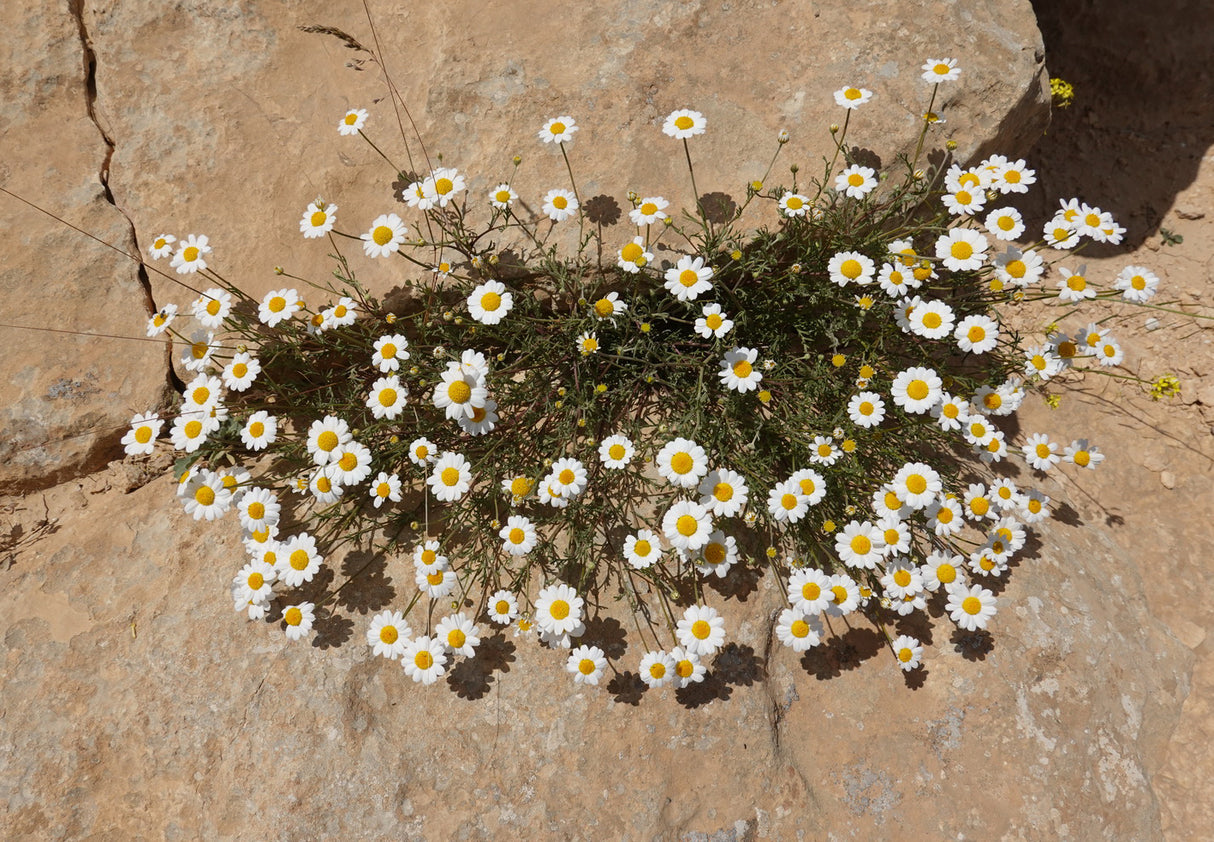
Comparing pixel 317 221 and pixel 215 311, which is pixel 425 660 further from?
pixel 317 221

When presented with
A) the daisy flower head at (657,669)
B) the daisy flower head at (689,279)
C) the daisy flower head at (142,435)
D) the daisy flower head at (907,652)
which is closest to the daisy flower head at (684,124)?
the daisy flower head at (689,279)

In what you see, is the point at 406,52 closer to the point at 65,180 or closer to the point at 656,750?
the point at 65,180

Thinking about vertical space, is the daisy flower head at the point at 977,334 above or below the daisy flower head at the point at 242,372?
above

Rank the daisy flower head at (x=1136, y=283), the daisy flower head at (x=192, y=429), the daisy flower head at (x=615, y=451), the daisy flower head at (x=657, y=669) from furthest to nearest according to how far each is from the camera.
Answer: the daisy flower head at (x=192, y=429) < the daisy flower head at (x=1136, y=283) < the daisy flower head at (x=615, y=451) < the daisy flower head at (x=657, y=669)

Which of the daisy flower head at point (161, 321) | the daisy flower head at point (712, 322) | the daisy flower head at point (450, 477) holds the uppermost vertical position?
the daisy flower head at point (712, 322)

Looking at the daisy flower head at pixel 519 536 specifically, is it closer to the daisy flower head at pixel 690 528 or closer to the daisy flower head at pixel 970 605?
the daisy flower head at pixel 690 528

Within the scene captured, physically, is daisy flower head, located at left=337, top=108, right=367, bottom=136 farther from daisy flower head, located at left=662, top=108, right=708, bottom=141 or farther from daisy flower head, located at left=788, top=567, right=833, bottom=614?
daisy flower head, located at left=788, top=567, right=833, bottom=614

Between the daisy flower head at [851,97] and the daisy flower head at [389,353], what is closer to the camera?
the daisy flower head at [389,353]
